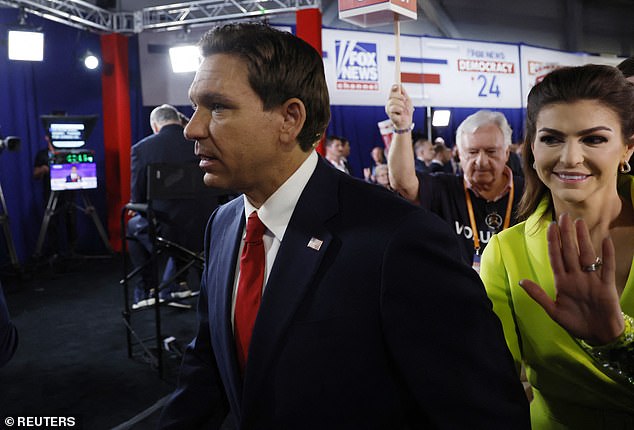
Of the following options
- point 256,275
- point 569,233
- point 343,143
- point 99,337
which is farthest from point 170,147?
point 569,233

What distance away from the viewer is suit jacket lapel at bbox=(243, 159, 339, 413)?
0.99 metres

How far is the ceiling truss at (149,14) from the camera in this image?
700 cm

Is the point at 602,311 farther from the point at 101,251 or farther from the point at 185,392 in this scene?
the point at 101,251

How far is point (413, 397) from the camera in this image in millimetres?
972

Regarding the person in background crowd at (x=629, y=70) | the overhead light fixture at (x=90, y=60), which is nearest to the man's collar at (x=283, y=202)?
the person in background crowd at (x=629, y=70)

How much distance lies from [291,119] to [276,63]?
108 mm

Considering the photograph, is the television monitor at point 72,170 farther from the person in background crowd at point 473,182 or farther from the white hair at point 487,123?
the white hair at point 487,123

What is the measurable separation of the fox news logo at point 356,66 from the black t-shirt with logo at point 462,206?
5.32m

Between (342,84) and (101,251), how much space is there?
159 inches

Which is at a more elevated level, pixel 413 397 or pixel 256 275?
pixel 256 275

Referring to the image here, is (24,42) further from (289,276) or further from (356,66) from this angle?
(289,276)

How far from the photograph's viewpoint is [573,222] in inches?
45.6

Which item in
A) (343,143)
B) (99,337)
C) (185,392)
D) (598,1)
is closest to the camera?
(185,392)

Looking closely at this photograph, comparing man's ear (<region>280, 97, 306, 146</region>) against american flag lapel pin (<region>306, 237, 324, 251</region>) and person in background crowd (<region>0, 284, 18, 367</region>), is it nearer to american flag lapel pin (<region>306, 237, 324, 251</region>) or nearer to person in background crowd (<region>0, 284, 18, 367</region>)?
american flag lapel pin (<region>306, 237, 324, 251</region>)
